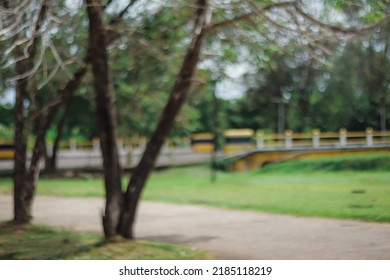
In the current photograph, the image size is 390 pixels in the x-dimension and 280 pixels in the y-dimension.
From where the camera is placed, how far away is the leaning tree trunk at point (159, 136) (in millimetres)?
6426

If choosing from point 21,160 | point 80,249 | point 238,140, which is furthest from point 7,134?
point 238,140

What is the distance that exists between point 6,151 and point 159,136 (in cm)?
323

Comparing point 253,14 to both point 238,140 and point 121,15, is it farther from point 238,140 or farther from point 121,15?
point 238,140

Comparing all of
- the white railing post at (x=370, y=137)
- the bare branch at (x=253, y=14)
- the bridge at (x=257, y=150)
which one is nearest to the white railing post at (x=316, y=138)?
the bridge at (x=257, y=150)

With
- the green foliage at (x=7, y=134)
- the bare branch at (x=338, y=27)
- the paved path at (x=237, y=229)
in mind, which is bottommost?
the paved path at (x=237, y=229)

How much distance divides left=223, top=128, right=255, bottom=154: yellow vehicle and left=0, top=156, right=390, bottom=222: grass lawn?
0.40 meters

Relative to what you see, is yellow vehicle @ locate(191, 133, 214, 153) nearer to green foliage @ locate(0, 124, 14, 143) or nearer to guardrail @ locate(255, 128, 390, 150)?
guardrail @ locate(255, 128, 390, 150)

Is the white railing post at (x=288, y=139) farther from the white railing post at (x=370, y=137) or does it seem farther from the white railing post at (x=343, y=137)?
the white railing post at (x=370, y=137)

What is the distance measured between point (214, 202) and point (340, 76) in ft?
10.7

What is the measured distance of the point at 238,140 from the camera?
843 cm

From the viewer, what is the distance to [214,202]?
8.79m

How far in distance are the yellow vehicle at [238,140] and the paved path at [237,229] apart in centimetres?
96
